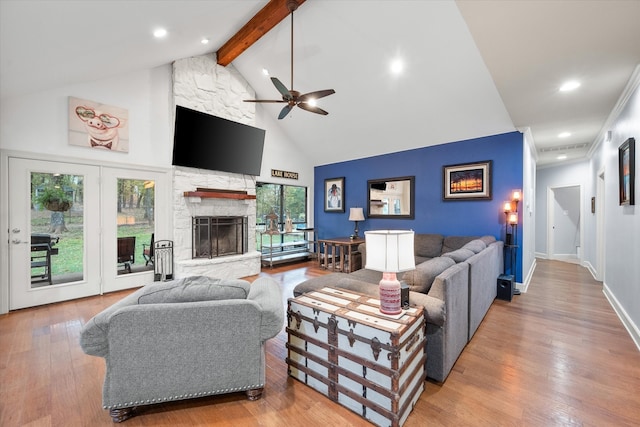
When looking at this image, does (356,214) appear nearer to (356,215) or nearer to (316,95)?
(356,215)

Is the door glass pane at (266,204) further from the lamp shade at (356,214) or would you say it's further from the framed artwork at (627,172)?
the framed artwork at (627,172)

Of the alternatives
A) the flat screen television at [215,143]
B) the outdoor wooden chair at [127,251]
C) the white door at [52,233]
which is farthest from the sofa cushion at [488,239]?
the white door at [52,233]

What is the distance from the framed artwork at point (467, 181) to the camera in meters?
4.83

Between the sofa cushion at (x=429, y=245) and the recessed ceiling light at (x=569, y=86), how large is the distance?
282cm

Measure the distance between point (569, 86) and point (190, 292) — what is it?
15.0 ft

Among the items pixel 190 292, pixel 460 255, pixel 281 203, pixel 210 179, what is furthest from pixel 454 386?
pixel 281 203

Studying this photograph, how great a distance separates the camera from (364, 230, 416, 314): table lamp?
1.84 meters

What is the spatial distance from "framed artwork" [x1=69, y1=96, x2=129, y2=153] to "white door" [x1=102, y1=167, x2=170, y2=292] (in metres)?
0.40

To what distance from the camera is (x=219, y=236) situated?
5.28m

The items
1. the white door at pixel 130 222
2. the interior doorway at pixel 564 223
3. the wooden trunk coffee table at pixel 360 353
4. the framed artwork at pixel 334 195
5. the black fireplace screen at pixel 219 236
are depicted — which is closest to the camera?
the wooden trunk coffee table at pixel 360 353

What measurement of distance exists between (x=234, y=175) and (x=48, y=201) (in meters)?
2.73

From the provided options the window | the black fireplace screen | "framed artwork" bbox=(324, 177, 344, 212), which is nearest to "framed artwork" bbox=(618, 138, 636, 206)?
"framed artwork" bbox=(324, 177, 344, 212)

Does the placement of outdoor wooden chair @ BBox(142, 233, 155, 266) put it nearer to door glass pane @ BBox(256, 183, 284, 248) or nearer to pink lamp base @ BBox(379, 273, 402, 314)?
door glass pane @ BBox(256, 183, 284, 248)

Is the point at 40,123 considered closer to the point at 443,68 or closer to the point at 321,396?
the point at 321,396
